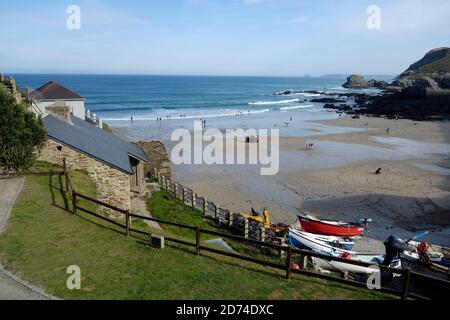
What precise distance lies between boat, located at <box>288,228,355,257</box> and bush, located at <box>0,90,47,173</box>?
11229mm

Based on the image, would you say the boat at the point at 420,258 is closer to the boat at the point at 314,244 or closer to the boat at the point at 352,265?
the boat at the point at 352,265

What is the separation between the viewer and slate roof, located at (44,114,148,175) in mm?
16750

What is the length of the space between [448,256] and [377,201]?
1085 cm

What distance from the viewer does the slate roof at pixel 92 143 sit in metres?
16.8

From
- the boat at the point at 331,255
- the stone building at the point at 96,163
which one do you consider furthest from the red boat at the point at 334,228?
the stone building at the point at 96,163

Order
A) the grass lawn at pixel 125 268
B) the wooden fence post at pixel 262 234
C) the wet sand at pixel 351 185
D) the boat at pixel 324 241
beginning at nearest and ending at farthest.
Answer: the grass lawn at pixel 125 268 → the boat at pixel 324 241 → the wooden fence post at pixel 262 234 → the wet sand at pixel 351 185

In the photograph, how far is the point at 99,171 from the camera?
16656 millimetres

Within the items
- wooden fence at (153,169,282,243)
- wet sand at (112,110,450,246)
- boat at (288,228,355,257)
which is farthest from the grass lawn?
wet sand at (112,110,450,246)

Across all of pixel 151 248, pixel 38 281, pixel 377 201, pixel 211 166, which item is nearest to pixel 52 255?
pixel 38 281

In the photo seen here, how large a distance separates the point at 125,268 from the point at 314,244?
8344 mm

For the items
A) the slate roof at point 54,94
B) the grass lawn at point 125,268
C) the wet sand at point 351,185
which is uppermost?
the slate roof at point 54,94

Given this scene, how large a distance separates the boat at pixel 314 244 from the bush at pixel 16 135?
1123 cm
